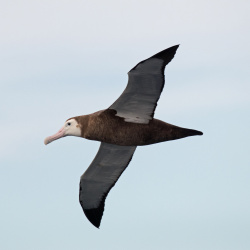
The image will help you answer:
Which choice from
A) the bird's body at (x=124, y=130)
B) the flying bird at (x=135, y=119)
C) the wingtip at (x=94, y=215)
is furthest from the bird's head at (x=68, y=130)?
the wingtip at (x=94, y=215)

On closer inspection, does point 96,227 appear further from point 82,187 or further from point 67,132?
point 67,132

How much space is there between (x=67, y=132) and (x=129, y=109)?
170 cm

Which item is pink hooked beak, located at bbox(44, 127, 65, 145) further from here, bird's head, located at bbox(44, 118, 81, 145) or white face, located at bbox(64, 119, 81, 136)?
white face, located at bbox(64, 119, 81, 136)

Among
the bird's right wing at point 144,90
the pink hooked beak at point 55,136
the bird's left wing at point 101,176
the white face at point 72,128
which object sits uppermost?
the bird's right wing at point 144,90

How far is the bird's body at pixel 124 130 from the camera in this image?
772 inches

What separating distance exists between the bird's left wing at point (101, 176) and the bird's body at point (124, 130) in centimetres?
150

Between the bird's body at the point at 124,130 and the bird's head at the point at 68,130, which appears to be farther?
the bird's head at the point at 68,130

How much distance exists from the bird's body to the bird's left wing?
150 centimetres

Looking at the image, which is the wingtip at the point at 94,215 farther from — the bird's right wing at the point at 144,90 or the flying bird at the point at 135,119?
the bird's right wing at the point at 144,90

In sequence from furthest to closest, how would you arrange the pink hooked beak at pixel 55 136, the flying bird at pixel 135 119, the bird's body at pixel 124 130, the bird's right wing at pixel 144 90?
the pink hooked beak at pixel 55 136, the bird's body at pixel 124 130, the flying bird at pixel 135 119, the bird's right wing at pixel 144 90

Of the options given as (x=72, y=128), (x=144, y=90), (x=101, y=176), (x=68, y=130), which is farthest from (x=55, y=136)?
(x=144, y=90)

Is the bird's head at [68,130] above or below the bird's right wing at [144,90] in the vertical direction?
below

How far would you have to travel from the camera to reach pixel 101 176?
21891 mm

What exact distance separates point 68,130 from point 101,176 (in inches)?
83.7
